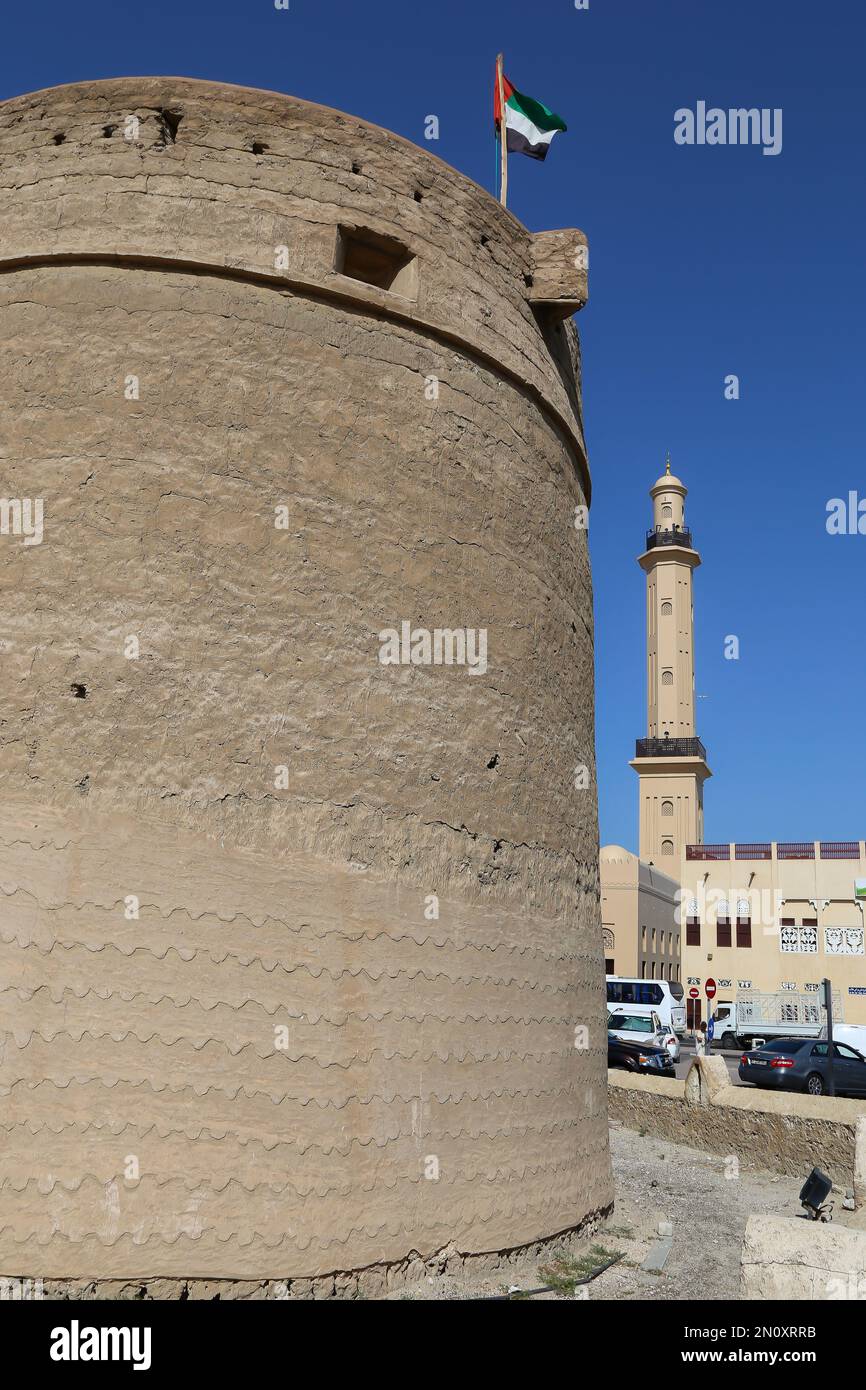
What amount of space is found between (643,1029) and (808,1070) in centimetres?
683

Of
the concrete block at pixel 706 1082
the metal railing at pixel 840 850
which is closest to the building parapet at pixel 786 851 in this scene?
the metal railing at pixel 840 850

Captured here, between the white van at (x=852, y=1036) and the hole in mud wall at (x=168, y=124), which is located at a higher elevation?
the hole in mud wall at (x=168, y=124)

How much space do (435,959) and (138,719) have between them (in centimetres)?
241

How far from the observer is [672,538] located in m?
50.8

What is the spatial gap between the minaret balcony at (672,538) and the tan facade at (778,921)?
48.5 feet

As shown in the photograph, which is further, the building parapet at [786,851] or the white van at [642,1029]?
the building parapet at [786,851]

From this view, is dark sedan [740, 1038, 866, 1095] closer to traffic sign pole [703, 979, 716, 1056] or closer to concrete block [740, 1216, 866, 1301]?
traffic sign pole [703, 979, 716, 1056]

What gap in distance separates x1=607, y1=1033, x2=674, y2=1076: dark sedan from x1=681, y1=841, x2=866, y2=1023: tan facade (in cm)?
2084

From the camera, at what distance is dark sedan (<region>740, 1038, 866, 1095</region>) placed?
62.2 feet

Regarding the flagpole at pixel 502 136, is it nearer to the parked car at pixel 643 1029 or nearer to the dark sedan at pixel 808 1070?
the dark sedan at pixel 808 1070

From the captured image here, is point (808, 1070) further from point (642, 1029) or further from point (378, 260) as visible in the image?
point (378, 260)

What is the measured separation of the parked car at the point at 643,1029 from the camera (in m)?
25.1

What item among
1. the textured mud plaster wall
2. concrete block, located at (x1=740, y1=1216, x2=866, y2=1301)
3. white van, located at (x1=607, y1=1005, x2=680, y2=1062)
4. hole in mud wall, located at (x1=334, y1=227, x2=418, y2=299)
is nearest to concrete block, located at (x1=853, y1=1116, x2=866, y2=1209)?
the textured mud plaster wall
